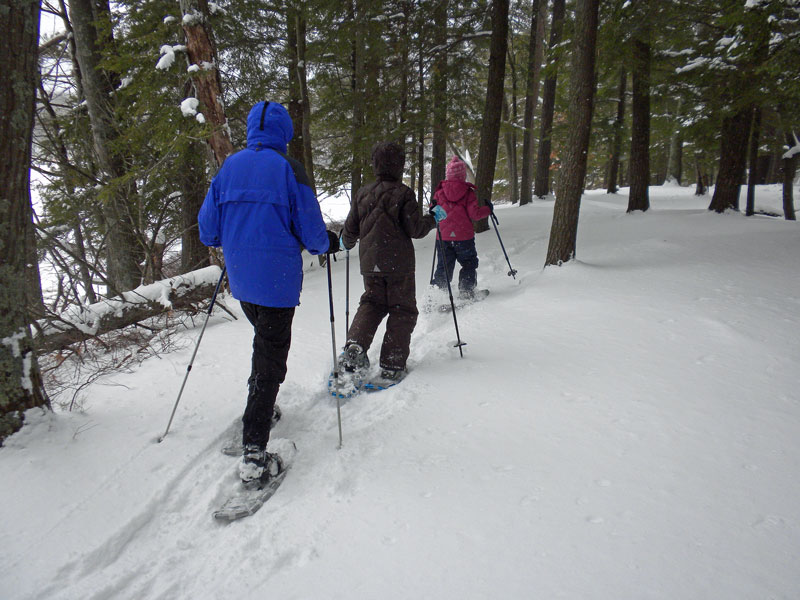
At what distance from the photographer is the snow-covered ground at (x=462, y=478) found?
1867 mm

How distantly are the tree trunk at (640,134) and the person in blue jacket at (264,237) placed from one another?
11251mm

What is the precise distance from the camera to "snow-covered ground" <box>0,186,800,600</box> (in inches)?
73.5

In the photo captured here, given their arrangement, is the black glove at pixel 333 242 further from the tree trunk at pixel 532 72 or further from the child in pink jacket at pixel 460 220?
the tree trunk at pixel 532 72

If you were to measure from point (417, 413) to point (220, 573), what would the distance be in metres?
1.65

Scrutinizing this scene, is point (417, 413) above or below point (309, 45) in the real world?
below

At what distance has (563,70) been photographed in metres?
10.3

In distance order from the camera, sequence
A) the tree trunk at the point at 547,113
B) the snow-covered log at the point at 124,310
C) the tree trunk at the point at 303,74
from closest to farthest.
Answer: the snow-covered log at the point at 124,310
the tree trunk at the point at 303,74
the tree trunk at the point at 547,113

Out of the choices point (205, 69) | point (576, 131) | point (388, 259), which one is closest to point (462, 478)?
point (388, 259)

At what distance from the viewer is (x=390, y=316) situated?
13.3 feet

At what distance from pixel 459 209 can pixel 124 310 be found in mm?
4718

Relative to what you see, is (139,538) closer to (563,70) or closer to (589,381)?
(589,381)

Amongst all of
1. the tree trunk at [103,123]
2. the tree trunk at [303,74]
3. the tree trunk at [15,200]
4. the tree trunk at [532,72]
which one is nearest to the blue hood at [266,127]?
the tree trunk at [15,200]

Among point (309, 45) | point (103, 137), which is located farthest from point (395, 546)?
point (309, 45)

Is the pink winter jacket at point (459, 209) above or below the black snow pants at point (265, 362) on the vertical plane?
above
